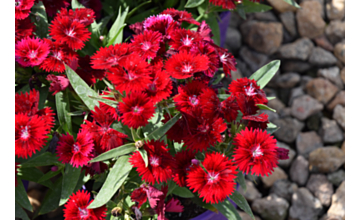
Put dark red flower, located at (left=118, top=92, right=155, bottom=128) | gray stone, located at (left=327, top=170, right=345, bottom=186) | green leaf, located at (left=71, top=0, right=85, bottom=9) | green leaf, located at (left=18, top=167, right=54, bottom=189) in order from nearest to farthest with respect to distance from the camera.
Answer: dark red flower, located at (left=118, top=92, right=155, bottom=128) < green leaf, located at (left=18, top=167, right=54, bottom=189) < green leaf, located at (left=71, top=0, right=85, bottom=9) < gray stone, located at (left=327, top=170, right=345, bottom=186)

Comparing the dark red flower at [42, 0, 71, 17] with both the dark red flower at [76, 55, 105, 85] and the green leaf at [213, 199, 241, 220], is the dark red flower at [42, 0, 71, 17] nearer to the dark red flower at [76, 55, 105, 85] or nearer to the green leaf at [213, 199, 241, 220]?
the dark red flower at [76, 55, 105, 85]

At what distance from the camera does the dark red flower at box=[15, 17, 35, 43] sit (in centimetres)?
114

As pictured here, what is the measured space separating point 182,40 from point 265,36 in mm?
1329

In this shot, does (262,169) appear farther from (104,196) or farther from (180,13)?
(180,13)

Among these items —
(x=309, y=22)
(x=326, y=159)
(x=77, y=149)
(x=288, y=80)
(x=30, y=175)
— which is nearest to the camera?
(x=77, y=149)

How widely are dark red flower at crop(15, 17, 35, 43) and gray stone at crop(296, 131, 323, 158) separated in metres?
1.48

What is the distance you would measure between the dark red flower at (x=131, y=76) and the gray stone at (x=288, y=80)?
1.44 metres

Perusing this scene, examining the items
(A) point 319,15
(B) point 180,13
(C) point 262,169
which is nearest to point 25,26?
(B) point 180,13

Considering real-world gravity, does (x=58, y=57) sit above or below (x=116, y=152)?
above

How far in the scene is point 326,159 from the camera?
6.42 feet

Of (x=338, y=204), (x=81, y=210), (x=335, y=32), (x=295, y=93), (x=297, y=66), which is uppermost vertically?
(x=81, y=210)

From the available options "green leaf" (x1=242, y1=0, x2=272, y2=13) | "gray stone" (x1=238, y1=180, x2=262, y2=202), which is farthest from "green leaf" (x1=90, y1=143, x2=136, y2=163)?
"gray stone" (x1=238, y1=180, x2=262, y2=202)

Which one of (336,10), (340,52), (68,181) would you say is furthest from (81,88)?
(336,10)

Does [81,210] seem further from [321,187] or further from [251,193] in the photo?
[321,187]
